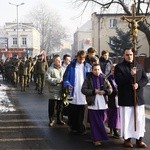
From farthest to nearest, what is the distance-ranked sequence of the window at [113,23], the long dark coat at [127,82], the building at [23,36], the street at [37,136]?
1. the building at [23,36]
2. the window at [113,23]
3. the street at [37,136]
4. the long dark coat at [127,82]

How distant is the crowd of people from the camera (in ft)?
25.2

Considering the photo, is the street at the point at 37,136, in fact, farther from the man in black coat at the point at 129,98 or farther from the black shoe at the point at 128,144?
the man in black coat at the point at 129,98

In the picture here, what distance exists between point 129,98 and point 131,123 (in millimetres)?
482

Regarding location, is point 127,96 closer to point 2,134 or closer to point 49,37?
point 2,134

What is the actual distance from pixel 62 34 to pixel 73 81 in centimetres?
9974

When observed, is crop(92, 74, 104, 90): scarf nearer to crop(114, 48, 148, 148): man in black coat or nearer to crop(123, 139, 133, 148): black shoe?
crop(114, 48, 148, 148): man in black coat

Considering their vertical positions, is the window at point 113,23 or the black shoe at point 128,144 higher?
the window at point 113,23

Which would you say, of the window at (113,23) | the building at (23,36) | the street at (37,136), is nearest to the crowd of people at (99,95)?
the street at (37,136)

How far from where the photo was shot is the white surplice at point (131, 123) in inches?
303

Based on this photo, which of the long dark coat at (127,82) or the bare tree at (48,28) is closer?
the long dark coat at (127,82)

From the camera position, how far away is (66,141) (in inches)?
326

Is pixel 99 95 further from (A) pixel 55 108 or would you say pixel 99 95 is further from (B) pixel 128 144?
(A) pixel 55 108

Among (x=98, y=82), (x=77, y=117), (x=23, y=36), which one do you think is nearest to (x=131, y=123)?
(x=98, y=82)

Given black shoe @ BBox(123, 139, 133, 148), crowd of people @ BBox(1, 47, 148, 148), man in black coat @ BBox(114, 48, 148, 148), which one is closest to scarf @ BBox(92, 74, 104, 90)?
crowd of people @ BBox(1, 47, 148, 148)
